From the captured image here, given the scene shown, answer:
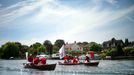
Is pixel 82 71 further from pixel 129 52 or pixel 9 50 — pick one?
pixel 9 50

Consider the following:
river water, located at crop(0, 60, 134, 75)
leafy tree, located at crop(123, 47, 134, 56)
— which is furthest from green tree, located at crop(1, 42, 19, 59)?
river water, located at crop(0, 60, 134, 75)

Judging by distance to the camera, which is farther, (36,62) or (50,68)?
(36,62)

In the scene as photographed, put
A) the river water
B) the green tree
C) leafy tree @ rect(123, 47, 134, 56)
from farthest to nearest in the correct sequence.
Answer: the green tree < leafy tree @ rect(123, 47, 134, 56) < the river water

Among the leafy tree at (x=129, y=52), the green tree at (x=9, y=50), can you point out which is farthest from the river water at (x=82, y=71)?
the green tree at (x=9, y=50)

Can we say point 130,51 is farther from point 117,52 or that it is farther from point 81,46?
point 81,46

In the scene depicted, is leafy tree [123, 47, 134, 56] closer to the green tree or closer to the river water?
the river water

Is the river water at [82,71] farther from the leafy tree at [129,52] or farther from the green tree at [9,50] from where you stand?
the green tree at [9,50]

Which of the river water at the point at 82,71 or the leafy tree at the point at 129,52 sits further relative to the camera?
the leafy tree at the point at 129,52

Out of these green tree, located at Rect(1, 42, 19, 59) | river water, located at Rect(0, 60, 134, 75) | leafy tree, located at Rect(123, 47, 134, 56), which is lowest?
river water, located at Rect(0, 60, 134, 75)

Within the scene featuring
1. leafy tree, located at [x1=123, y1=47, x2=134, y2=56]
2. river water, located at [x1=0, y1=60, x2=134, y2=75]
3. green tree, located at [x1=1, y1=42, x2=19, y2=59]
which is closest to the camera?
river water, located at [x1=0, y1=60, x2=134, y2=75]

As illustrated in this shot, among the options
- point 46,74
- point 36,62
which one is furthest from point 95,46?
point 46,74

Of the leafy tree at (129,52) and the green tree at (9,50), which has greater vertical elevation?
the green tree at (9,50)

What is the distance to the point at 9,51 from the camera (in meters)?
95.7

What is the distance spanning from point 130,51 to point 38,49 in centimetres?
4734
